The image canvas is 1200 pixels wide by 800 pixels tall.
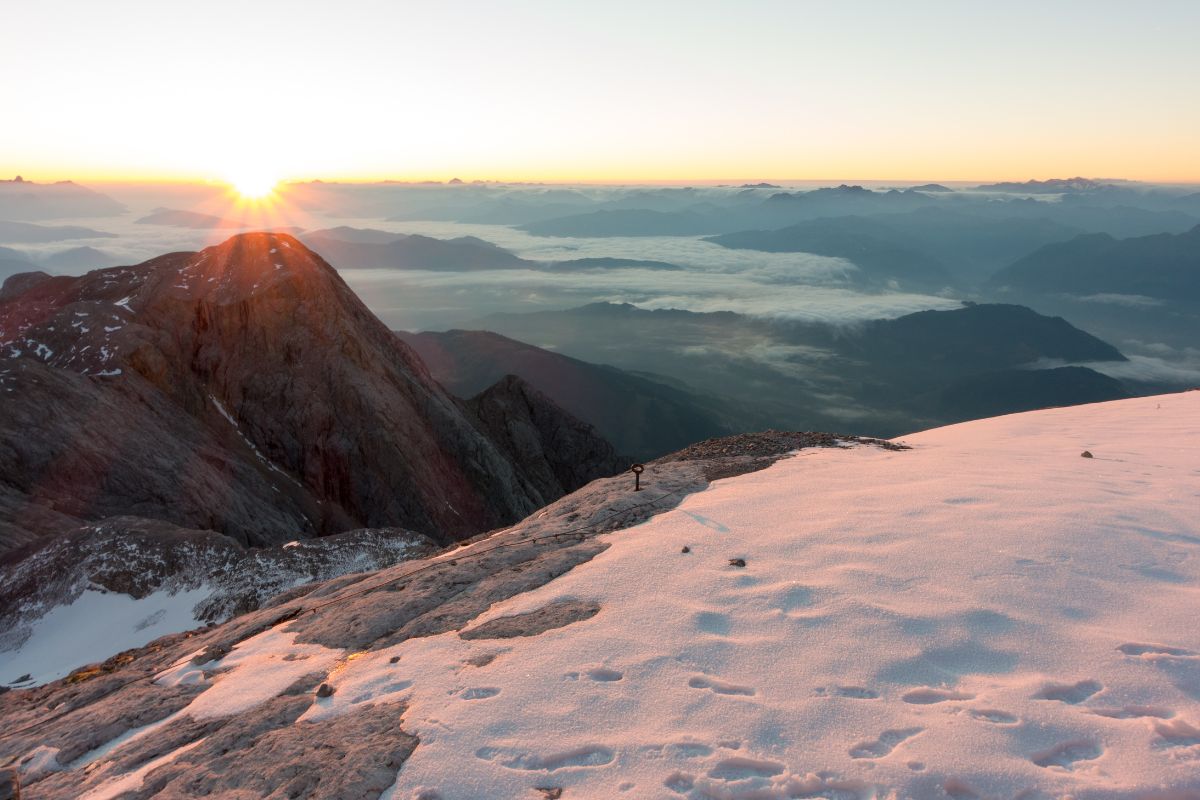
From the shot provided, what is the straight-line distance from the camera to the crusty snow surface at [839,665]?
530 cm

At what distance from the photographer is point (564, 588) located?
9.19 metres

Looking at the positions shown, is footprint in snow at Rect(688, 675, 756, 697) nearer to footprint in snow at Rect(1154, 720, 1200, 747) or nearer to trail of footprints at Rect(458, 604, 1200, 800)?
trail of footprints at Rect(458, 604, 1200, 800)

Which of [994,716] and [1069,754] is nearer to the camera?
[1069,754]

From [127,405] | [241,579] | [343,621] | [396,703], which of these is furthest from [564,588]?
[127,405]

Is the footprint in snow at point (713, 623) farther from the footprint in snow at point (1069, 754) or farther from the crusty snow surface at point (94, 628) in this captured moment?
the crusty snow surface at point (94, 628)

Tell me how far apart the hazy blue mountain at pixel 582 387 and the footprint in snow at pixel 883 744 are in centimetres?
13592

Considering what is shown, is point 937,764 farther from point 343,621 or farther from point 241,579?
point 241,579

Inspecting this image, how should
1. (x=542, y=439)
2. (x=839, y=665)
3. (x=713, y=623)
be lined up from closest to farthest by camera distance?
(x=839, y=665)
(x=713, y=623)
(x=542, y=439)

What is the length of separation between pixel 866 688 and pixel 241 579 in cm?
2175

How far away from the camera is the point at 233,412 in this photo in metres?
46.3

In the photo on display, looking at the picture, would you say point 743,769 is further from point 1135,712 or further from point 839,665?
point 1135,712

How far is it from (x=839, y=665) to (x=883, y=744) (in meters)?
1.09

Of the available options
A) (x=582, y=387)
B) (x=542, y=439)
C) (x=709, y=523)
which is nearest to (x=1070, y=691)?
(x=709, y=523)

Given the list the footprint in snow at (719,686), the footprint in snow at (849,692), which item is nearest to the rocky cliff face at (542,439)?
the footprint in snow at (719,686)
